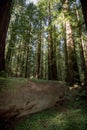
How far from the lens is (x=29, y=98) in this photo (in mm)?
4133

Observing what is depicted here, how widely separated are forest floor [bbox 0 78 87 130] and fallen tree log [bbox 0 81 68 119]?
0.14m

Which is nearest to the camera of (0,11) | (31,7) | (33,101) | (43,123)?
(43,123)

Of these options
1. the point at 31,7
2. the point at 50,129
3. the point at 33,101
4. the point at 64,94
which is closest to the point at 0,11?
the point at 33,101

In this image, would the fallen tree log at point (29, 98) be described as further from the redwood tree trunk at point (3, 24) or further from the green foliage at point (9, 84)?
the redwood tree trunk at point (3, 24)

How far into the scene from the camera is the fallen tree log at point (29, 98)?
348cm

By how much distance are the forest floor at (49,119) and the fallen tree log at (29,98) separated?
14 cm

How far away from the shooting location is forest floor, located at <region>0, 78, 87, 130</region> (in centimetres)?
357

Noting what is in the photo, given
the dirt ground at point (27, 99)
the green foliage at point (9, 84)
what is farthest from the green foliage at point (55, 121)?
the green foliage at point (9, 84)

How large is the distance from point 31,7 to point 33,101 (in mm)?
16547

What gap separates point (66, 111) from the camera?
4770 millimetres

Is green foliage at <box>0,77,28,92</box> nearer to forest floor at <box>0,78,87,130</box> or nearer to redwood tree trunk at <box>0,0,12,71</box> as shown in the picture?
forest floor at <box>0,78,87,130</box>

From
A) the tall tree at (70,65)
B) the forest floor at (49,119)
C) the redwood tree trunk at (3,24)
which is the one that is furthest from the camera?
the tall tree at (70,65)

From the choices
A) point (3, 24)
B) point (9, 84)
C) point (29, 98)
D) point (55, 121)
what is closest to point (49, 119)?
point (55, 121)

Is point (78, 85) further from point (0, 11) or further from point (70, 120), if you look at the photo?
point (0, 11)
